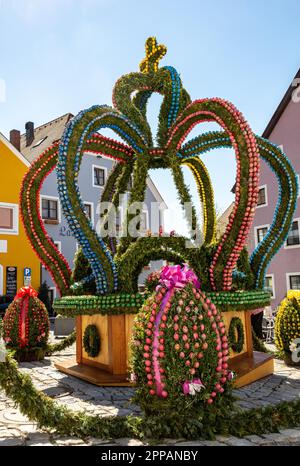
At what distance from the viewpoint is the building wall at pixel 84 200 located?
24.6 metres

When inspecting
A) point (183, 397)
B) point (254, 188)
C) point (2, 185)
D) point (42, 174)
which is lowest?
point (183, 397)

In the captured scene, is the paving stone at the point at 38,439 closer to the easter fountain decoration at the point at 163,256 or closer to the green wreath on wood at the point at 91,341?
the easter fountain decoration at the point at 163,256

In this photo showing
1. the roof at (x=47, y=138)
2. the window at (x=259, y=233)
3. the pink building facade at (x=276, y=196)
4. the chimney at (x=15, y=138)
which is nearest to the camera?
the pink building facade at (x=276, y=196)

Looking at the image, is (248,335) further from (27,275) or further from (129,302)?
(27,275)

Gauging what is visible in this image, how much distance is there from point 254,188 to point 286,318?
3.02m

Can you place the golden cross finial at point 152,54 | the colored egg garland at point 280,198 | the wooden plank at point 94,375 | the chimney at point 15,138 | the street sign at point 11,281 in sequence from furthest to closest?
the chimney at point 15,138 < the street sign at point 11,281 < the golden cross finial at point 152,54 < the colored egg garland at point 280,198 < the wooden plank at point 94,375

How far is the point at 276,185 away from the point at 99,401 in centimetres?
1845

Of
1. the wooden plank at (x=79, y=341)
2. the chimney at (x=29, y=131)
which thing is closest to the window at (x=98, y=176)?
the chimney at (x=29, y=131)

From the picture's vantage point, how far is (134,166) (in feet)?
28.5

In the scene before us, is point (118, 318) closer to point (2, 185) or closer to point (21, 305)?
point (21, 305)

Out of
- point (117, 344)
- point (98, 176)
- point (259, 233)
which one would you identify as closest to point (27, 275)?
point (98, 176)

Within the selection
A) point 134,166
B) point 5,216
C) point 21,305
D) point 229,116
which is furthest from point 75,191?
point 5,216

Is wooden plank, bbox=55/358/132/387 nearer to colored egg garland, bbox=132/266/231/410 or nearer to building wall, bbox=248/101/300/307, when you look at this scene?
colored egg garland, bbox=132/266/231/410

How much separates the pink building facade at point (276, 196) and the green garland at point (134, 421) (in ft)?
57.8
